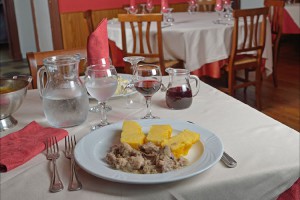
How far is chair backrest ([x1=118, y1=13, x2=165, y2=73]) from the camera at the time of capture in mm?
2570

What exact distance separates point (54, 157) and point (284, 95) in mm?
3048

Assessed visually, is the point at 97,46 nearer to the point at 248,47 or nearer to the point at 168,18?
the point at 248,47

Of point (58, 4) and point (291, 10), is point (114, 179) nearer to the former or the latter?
point (58, 4)

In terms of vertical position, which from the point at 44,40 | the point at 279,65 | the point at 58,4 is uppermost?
the point at 58,4

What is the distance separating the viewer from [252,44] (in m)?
2.89

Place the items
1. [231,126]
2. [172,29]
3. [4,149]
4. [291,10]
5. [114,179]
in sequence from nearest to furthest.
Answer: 1. [114,179]
2. [4,149]
3. [231,126]
4. [172,29]
5. [291,10]

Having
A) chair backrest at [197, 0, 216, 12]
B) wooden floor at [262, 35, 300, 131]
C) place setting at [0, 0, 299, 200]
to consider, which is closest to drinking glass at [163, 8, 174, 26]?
wooden floor at [262, 35, 300, 131]

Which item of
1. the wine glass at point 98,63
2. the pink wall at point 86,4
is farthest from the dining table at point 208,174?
the pink wall at point 86,4

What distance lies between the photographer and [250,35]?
273 cm

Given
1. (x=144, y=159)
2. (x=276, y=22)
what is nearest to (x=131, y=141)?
(x=144, y=159)

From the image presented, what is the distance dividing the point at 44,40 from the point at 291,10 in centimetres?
304

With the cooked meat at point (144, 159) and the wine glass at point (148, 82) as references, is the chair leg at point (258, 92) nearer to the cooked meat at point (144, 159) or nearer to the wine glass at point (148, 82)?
the wine glass at point (148, 82)

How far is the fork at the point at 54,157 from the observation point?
0.67 meters

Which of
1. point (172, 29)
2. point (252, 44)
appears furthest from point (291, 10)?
point (172, 29)
